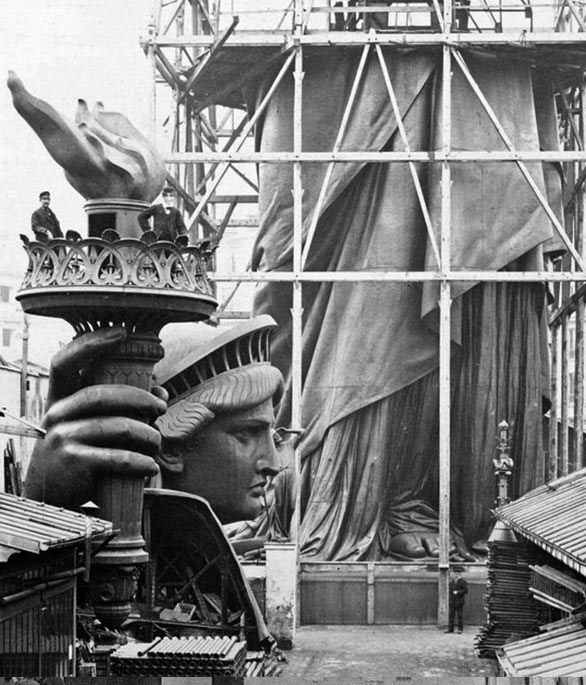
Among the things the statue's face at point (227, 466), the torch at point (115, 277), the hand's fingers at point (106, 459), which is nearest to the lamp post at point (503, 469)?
the statue's face at point (227, 466)

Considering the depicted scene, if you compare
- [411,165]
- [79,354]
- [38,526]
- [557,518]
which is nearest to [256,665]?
[79,354]

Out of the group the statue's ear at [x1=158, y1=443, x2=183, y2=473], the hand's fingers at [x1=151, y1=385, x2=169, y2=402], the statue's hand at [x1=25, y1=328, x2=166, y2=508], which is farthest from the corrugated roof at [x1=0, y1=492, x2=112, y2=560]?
the statue's ear at [x1=158, y1=443, x2=183, y2=473]

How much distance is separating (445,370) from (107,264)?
20.5 meters

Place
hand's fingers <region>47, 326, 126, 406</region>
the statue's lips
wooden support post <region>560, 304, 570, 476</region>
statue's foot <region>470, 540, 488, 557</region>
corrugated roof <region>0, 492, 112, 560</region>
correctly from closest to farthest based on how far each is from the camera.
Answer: corrugated roof <region>0, 492, 112, 560</region> < hand's fingers <region>47, 326, 126, 406</region> < the statue's lips < statue's foot <region>470, 540, 488, 557</region> < wooden support post <region>560, 304, 570, 476</region>

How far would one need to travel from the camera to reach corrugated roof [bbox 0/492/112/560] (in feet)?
38.3

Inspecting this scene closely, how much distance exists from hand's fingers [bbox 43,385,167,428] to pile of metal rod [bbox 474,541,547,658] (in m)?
13.1

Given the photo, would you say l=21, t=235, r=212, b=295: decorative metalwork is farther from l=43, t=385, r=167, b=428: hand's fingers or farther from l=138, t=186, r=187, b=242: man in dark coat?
l=43, t=385, r=167, b=428: hand's fingers

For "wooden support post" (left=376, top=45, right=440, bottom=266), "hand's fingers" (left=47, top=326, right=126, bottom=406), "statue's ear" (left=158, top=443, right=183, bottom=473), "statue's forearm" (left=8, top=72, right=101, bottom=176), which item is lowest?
"statue's ear" (left=158, top=443, right=183, bottom=473)

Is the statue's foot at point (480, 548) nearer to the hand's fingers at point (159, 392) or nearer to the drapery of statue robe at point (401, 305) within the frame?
the drapery of statue robe at point (401, 305)

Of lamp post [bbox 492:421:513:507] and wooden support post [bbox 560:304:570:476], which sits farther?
wooden support post [bbox 560:304:570:476]

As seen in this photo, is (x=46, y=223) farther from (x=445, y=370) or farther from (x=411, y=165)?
(x=411, y=165)

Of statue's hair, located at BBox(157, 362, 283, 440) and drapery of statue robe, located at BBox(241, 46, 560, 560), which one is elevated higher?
drapery of statue robe, located at BBox(241, 46, 560, 560)

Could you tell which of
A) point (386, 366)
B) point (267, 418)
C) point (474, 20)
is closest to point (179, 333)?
point (267, 418)

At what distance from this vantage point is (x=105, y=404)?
14.0 metres
